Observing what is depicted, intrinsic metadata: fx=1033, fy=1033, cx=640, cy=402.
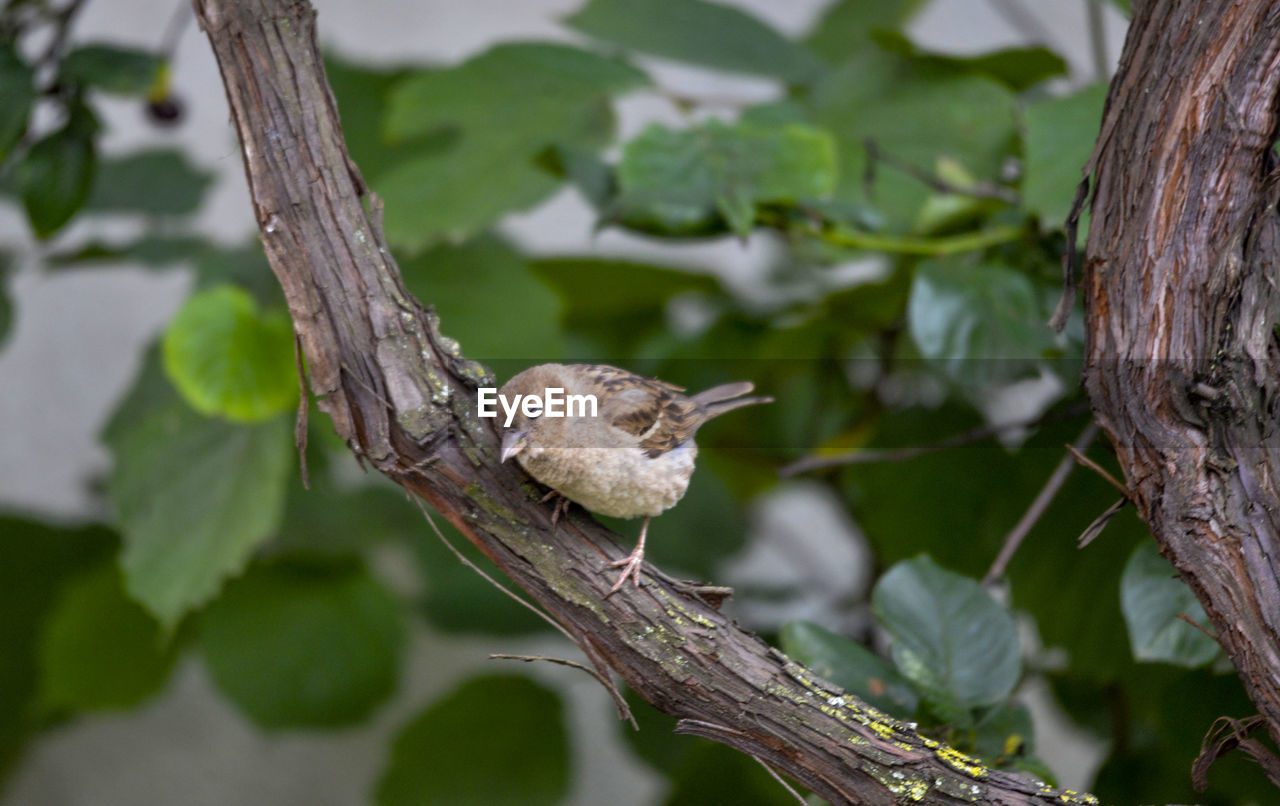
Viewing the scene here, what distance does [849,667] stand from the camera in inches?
30.2

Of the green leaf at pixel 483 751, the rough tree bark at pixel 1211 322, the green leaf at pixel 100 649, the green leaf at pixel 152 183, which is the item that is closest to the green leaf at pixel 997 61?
the rough tree bark at pixel 1211 322

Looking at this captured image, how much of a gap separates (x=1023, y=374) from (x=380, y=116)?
40.8 inches

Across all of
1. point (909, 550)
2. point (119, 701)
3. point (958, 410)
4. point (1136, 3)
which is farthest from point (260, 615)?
point (1136, 3)

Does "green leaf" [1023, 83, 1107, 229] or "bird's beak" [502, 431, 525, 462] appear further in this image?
"green leaf" [1023, 83, 1107, 229]

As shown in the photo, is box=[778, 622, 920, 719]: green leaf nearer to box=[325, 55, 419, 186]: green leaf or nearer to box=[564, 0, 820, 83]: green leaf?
box=[564, 0, 820, 83]: green leaf

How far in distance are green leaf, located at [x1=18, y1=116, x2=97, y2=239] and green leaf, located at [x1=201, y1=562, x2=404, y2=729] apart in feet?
2.00

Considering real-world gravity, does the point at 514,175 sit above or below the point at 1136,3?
below

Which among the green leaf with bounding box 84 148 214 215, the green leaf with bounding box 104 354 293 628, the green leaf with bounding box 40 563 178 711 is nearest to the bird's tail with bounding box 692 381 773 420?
the green leaf with bounding box 104 354 293 628

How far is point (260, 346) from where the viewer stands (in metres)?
1.00

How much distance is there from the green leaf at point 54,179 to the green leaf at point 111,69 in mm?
60

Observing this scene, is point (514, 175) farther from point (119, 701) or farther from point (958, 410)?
point (119, 701)

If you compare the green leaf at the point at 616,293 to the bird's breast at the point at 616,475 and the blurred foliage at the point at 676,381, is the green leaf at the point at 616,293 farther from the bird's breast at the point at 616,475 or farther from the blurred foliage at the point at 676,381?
the bird's breast at the point at 616,475

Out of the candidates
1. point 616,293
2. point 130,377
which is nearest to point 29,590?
point 130,377

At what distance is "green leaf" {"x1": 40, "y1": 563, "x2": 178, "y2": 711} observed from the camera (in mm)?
1488
